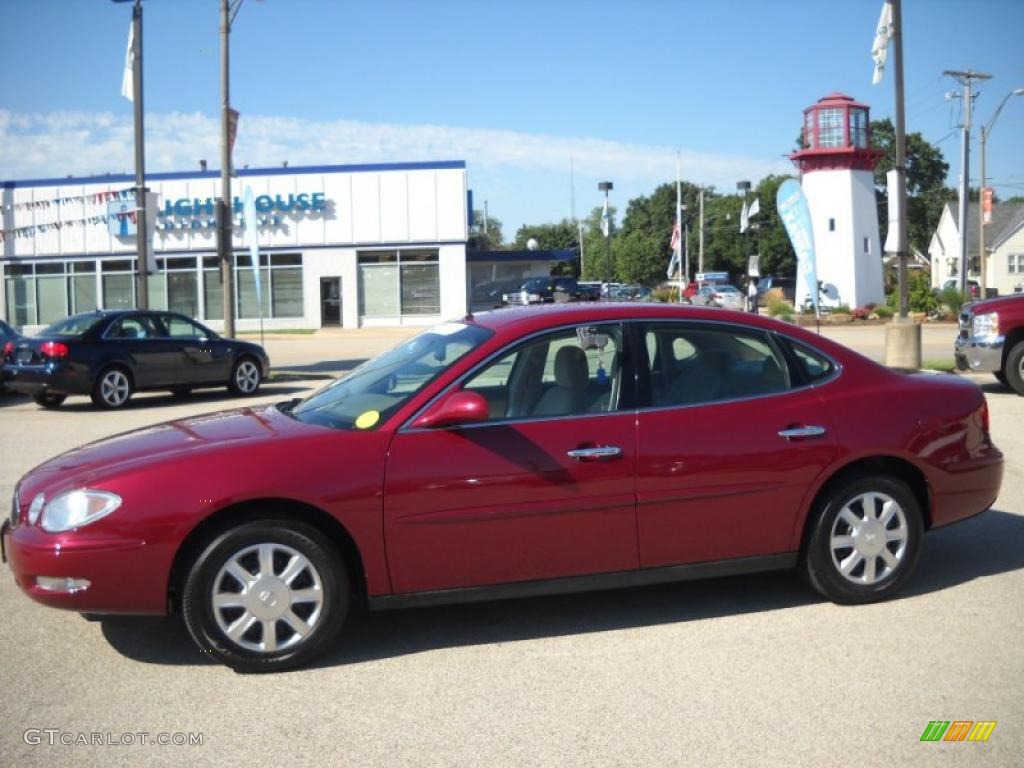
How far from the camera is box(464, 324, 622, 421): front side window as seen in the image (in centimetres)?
507

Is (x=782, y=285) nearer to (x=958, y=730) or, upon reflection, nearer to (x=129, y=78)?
(x=129, y=78)

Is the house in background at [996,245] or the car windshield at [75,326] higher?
the house in background at [996,245]

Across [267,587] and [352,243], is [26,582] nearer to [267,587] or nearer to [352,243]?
[267,587]

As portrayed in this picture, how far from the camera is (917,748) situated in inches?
153

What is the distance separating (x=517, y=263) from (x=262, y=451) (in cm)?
5556

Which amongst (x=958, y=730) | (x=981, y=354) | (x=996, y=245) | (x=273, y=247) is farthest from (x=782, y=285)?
(x=958, y=730)

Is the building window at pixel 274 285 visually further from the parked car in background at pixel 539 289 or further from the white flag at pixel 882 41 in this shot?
the white flag at pixel 882 41

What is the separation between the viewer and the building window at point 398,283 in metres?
43.1

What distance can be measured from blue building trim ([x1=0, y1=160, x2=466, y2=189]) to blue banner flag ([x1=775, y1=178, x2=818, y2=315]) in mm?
19543

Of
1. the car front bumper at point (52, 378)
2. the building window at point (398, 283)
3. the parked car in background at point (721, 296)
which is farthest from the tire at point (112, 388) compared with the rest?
the parked car in background at point (721, 296)

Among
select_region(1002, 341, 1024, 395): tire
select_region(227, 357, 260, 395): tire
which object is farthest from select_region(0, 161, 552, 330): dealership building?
select_region(1002, 341, 1024, 395): tire

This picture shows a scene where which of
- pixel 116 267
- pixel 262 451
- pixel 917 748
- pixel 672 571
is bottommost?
pixel 917 748

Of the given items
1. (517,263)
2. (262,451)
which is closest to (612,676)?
(262,451)

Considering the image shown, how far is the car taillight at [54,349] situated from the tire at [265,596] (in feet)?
38.1
